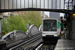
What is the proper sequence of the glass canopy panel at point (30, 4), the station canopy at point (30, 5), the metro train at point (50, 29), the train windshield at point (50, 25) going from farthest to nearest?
the glass canopy panel at point (30, 4) < the station canopy at point (30, 5) < the train windshield at point (50, 25) < the metro train at point (50, 29)

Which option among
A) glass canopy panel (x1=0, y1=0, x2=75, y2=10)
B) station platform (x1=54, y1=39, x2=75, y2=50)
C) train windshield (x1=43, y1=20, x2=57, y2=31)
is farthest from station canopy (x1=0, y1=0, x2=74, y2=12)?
station platform (x1=54, y1=39, x2=75, y2=50)

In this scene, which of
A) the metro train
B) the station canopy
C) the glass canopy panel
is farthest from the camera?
the glass canopy panel

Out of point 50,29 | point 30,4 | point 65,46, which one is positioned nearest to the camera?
point 65,46

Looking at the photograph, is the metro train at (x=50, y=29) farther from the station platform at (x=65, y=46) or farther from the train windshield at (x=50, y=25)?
the station platform at (x=65, y=46)

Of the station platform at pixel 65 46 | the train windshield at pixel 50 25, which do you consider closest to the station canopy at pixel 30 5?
the train windshield at pixel 50 25

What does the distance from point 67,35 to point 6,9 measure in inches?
627

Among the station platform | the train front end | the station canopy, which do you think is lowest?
the station platform

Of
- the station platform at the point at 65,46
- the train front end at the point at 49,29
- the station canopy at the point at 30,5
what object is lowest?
the station platform at the point at 65,46

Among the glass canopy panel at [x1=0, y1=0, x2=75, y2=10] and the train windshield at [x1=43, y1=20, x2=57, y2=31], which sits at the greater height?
the glass canopy panel at [x1=0, y1=0, x2=75, y2=10]

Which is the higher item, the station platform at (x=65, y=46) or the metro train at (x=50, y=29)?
the metro train at (x=50, y=29)

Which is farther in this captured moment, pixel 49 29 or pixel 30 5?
pixel 30 5

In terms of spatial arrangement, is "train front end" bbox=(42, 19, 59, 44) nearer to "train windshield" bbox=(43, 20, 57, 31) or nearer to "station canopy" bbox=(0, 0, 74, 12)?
"train windshield" bbox=(43, 20, 57, 31)

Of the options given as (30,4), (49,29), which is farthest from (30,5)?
(49,29)

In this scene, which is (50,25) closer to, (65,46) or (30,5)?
(65,46)
